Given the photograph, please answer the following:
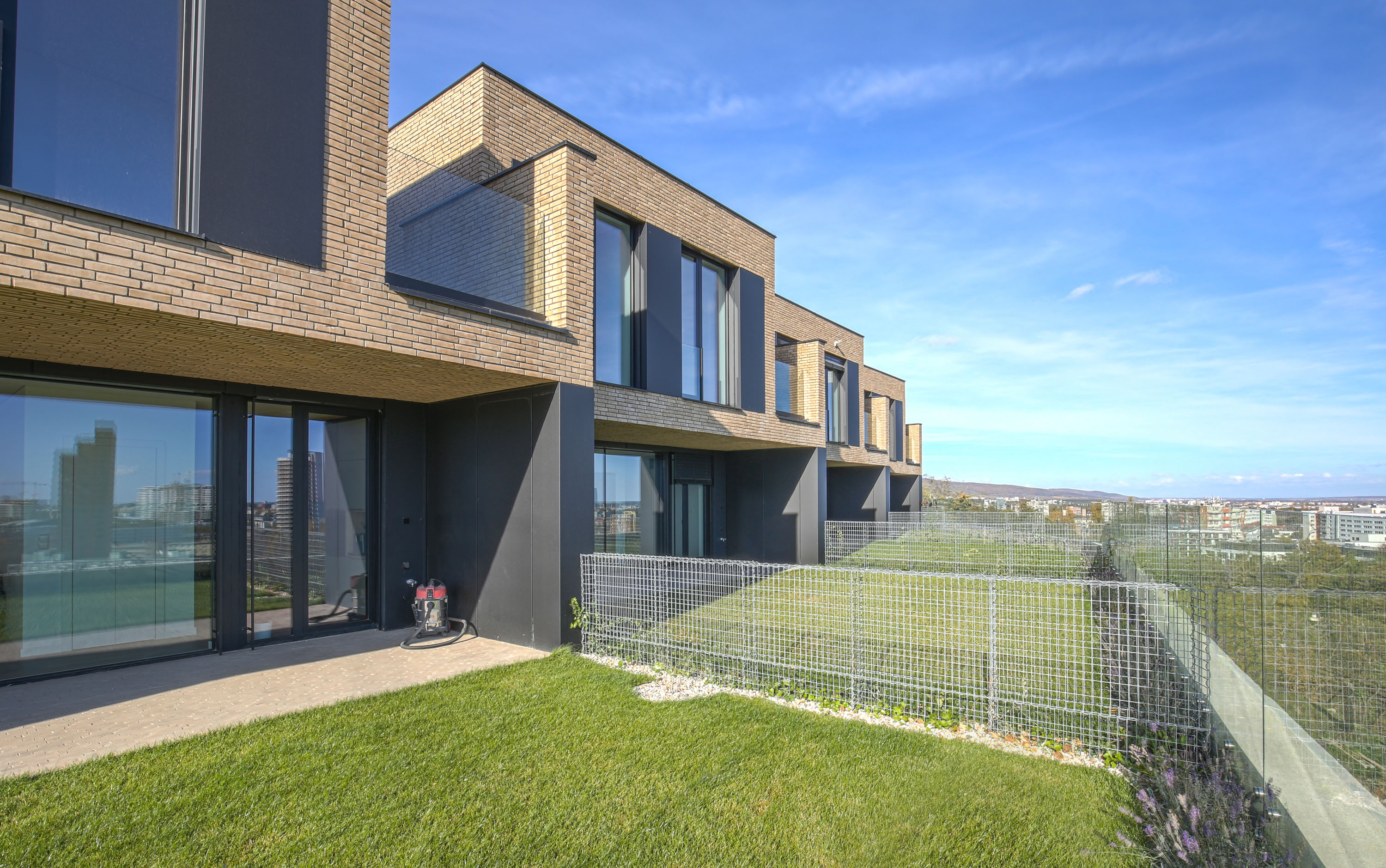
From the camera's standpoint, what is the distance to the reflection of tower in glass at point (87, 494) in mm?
6621

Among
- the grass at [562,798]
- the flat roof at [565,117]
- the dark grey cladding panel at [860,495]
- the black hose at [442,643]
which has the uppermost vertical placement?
the flat roof at [565,117]

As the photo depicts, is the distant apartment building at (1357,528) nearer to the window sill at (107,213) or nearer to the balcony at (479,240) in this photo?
the balcony at (479,240)

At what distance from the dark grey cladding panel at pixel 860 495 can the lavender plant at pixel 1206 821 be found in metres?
20.5

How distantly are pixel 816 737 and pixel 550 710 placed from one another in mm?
2216

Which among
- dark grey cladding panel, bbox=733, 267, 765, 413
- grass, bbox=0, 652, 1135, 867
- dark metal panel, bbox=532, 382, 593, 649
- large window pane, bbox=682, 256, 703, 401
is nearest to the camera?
grass, bbox=0, 652, 1135, 867

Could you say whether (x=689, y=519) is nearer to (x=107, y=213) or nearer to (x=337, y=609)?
(x=337, y=609)

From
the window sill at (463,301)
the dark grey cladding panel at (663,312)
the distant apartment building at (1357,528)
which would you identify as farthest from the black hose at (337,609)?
the distant apartment building at (1357,528)

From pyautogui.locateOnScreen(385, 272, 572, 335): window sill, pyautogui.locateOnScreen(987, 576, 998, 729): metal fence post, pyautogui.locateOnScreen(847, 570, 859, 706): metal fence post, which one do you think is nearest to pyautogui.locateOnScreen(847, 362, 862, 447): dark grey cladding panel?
pyautogui.locateOnScreen(385, 272, 572, 335): window sill

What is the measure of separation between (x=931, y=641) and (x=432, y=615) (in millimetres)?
5863

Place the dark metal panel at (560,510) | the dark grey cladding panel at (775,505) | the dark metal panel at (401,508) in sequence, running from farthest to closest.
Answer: the dark grey cladding panel at (775,505) → the dark metal panel at (401,508) → the dark metal panel at (560,510)

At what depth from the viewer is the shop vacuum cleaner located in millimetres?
7984

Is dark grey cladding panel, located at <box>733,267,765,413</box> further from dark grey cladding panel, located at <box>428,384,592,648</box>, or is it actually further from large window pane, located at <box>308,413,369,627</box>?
large window pane, located at <box>308,413,369,627</box>

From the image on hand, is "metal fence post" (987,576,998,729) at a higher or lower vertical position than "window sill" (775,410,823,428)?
lower

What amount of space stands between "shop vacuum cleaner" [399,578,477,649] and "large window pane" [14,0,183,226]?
4.88m
